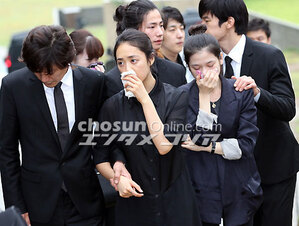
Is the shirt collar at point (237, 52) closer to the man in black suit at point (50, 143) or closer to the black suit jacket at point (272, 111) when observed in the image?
the black suit jacket at point (272, 111)

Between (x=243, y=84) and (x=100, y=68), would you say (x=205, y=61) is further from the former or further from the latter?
(x=100, y=68)

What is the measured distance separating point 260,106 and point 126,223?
46.2 inches

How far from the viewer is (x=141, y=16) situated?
4.16 m

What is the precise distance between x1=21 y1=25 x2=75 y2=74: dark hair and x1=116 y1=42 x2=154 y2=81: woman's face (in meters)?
0.32

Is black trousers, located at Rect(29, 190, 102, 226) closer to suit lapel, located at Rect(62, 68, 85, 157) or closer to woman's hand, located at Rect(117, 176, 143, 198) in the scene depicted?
suit lapel, located at Rect(62, 68, 85, 157)

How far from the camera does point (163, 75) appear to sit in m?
3.80

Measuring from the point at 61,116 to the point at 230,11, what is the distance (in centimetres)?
149

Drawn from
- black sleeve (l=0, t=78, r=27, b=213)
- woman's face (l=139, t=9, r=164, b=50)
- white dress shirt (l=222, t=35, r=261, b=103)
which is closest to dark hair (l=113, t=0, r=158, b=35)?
woman's face (l=139, t=9, r=164, b=50)

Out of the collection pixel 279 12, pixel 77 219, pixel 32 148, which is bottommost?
pixel 279 12

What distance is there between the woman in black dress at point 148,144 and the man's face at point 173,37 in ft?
4.97

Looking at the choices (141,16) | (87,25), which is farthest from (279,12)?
(141,16)

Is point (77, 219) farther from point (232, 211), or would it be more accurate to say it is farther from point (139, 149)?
point (232, 211)

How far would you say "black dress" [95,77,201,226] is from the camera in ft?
10.7

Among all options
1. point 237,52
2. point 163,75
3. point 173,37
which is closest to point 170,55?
point 173,37
